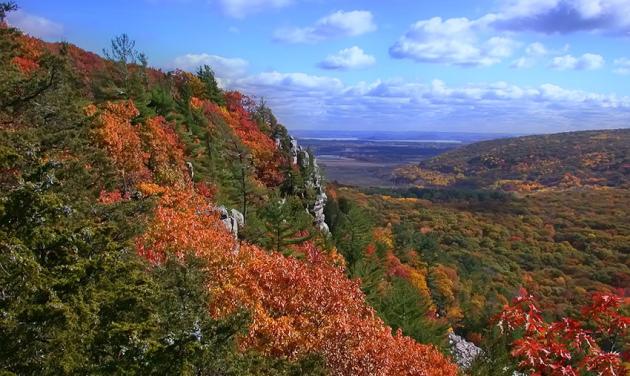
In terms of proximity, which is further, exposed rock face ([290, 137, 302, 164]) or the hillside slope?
exposed rock face ([290, 137, 302, 164])

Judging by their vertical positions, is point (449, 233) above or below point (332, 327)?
below

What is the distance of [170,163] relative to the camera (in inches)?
1754

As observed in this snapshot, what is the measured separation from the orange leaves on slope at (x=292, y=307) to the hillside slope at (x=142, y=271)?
0.07 meters

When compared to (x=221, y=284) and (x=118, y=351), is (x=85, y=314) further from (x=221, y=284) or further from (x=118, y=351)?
(x=221, y=284)

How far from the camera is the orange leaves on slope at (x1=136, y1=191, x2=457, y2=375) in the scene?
19281mm

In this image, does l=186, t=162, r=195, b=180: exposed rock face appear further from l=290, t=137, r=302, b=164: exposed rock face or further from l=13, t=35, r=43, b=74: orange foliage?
l=290, t=137, r=302, b=164: exposed rock face

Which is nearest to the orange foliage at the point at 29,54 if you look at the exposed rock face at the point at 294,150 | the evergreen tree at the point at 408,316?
the exposed rock face at the point at 294,150

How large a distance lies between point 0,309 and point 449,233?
155 meters

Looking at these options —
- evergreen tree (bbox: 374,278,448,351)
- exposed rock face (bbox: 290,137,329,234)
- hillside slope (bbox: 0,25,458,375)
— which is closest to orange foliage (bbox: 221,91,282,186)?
exposed rock face (bbox: 290,137,329,234)

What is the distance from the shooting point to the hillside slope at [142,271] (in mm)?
11336

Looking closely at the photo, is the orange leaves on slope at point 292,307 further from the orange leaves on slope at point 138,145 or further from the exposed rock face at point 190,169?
the exposed rock face at point 190,169

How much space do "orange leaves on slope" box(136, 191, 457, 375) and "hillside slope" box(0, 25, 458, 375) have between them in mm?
68

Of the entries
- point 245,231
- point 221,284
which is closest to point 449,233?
point 245,231

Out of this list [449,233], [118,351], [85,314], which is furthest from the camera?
[449,233]
